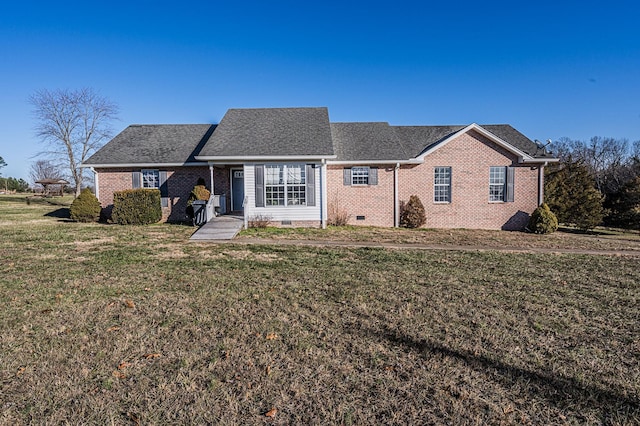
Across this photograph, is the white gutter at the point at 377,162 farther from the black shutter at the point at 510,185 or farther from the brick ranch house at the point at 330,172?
the black shutter at the point at 510,185

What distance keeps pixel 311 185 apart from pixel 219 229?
4392 mm

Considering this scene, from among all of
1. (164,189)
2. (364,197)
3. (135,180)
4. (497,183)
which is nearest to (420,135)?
(497,183)

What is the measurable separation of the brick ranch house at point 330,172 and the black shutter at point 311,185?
0.15 ft

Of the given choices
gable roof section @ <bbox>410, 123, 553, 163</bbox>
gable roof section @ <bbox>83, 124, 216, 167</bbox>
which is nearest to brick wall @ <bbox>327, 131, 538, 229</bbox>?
gable roof section @ <bbox>410, 123, 553, 163</bbox>

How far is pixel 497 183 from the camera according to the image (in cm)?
1631

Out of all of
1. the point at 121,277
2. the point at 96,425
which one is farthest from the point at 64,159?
the point at 96,425

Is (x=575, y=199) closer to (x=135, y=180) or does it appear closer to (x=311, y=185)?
(x=311, y=185)

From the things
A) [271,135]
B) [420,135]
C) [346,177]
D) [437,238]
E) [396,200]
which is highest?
[420,135]

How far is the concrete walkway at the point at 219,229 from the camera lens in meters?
12.0

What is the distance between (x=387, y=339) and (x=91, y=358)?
328 cm

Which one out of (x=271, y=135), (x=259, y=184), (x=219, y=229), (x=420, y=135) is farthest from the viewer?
(x=420, y=135)

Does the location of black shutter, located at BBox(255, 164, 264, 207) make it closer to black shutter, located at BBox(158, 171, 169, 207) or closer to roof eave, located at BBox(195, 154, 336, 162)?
roof eave, located at BBox(195, 154, 336, 162)

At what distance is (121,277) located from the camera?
6.66 meters

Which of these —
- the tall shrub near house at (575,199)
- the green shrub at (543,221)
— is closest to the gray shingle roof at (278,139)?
the tall shrub near house at (575,199)
